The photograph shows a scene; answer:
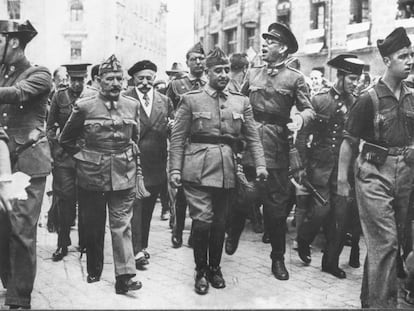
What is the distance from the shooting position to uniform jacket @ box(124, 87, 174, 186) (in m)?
7.31

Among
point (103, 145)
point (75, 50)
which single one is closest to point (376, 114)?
point (103, 145)

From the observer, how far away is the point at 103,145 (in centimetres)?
605

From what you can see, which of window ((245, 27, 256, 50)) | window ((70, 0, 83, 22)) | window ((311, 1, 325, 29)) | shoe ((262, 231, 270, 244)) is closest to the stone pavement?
shoe ((262, 231, 270, 244))

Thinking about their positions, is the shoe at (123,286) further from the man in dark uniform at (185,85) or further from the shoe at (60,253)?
the man in dark uniform at (185,85)

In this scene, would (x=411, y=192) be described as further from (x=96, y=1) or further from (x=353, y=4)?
(x=353, y=4)

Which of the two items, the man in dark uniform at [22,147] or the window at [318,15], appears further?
the window at [318,15]

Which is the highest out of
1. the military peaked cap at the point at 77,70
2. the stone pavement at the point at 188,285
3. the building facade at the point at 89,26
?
the building facade at the point at 89,26

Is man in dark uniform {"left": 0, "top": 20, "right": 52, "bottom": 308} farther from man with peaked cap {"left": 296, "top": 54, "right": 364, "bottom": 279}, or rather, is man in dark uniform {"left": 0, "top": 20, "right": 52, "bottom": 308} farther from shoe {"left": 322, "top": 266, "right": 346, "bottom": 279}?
shoe {"left": 322, "top": 266, "right": 346, "bottom": 279}

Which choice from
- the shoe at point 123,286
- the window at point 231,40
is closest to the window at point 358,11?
the window at point 231,40

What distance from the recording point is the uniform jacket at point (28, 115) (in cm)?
546

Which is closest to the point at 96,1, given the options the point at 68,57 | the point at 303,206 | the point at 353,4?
the point at 68,57

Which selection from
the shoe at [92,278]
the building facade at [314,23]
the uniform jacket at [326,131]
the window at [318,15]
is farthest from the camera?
the window at [318,15]

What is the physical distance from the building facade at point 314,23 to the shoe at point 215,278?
31.0ft

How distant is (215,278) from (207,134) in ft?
4.47
